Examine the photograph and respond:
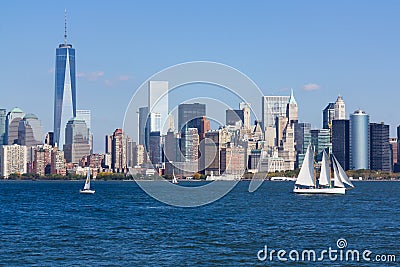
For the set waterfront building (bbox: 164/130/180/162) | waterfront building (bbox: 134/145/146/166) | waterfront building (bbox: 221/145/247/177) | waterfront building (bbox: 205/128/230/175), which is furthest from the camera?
waterfront building (bbox: 221/145/247/177)

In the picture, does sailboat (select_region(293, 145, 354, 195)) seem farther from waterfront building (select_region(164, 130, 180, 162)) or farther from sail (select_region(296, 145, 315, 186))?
waterfront building (select_region(164, 130, 180, 162))

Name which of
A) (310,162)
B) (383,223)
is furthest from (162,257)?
(310,162)

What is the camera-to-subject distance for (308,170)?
92.5 metres

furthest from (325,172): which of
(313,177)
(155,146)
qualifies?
(155,146)

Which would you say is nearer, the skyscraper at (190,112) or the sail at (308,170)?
the skyscraper at (190,112)

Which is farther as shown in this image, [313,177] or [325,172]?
[313,177]

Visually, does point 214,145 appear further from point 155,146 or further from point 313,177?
point 313,177

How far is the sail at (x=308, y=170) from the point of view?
91.7 metres

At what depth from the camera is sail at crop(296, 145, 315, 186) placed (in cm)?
9169

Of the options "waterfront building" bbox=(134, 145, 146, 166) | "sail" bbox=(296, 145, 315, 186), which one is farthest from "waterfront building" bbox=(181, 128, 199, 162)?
"sail" bbox=(296, 145, 315, 186)

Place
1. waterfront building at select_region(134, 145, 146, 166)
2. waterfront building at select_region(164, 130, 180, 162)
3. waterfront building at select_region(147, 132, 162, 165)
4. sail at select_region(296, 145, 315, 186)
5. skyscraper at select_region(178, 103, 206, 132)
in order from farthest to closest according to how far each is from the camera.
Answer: waterfront building at select_region(134, 145, 146, 166) < sail at select_region(296, 145, 315, 186) < waterfront building at select_region(164, 130, 180, 162) < waterfront building at select_region(147, 132, 162, 165) < skyscraper at select_region(178, 103, 206, 132)

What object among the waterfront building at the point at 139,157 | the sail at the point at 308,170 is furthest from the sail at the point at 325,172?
the waterfront building at the point at 139,157

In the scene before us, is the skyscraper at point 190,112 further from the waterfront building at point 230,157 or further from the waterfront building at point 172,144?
the waterfront building at point 230,157

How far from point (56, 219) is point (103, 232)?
11.5 meters
